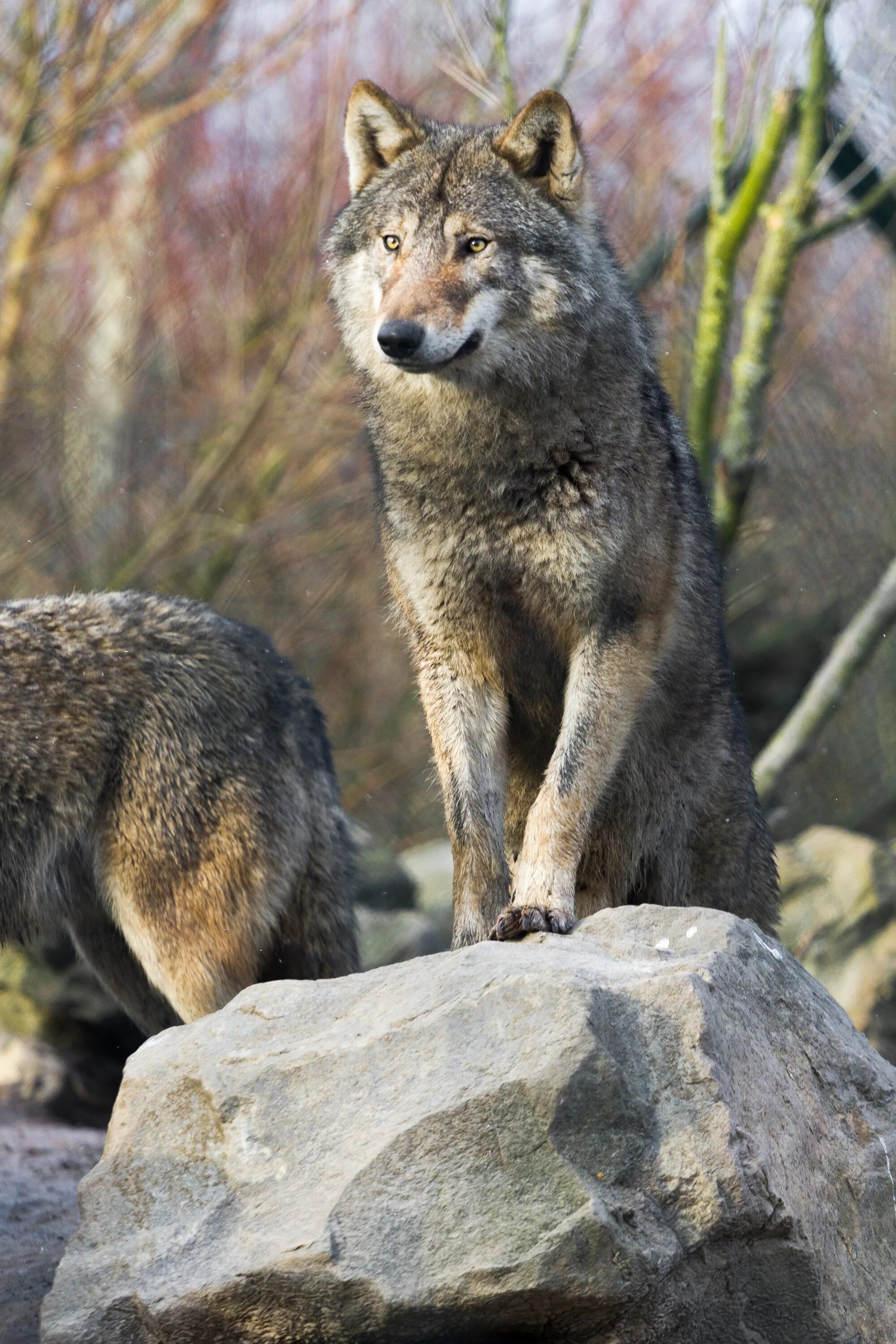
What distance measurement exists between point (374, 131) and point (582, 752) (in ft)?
7.09

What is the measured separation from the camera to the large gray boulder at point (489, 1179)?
312 centimetres

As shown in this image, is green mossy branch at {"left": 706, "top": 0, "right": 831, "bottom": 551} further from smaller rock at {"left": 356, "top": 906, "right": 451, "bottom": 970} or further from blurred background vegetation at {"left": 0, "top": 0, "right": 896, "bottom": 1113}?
smaller rock at {"left": 356, "top": 906, "right": 451, "bottom": 970}

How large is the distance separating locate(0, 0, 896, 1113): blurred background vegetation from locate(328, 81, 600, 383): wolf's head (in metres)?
4.14

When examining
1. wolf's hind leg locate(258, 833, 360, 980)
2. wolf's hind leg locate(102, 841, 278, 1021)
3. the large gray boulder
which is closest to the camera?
the large gray boulder

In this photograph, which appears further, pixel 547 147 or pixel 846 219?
pixel 846 219

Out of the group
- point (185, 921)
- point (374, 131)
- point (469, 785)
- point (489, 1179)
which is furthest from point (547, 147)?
point (489, 1179)

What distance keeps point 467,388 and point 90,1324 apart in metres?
2.75

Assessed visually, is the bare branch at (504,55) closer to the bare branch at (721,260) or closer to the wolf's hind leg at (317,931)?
the bare branch at (721,260)

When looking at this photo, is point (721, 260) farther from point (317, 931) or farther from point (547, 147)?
point (317, 931)

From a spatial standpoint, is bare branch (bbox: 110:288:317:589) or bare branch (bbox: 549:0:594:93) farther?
bare branch (bbox: 110:288:317:589)

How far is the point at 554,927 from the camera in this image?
Result: 4094 millimetres

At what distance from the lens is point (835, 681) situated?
9094mm

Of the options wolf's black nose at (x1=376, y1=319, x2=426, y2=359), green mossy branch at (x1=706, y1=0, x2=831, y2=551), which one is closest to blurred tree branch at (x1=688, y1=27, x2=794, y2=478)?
green mossy branch at (x1=706, y1=0, x2=831, y2=551)

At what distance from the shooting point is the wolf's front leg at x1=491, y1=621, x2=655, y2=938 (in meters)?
4.29
